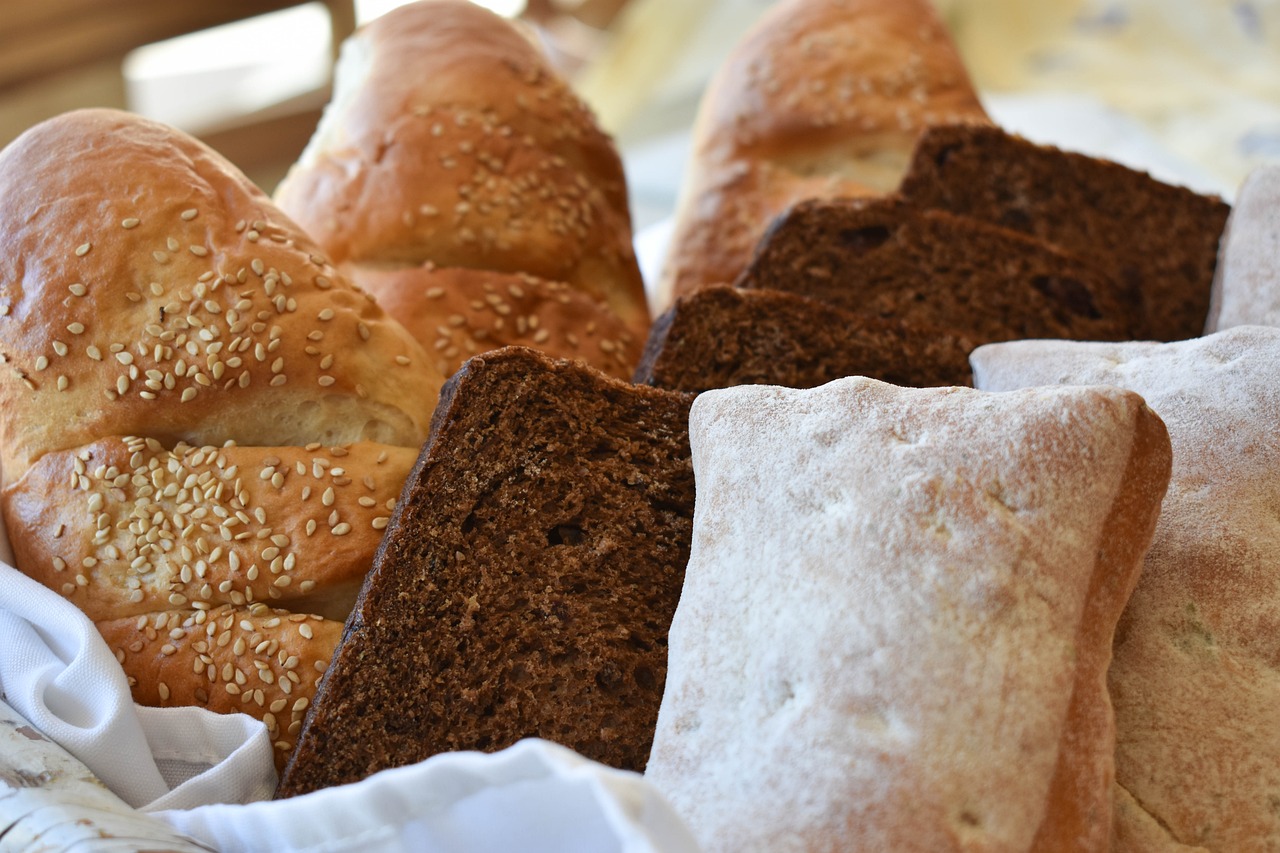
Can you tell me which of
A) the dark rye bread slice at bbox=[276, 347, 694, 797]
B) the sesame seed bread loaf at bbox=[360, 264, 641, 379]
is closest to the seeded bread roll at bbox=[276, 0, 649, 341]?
the sesame seed bread loaf at bbox=[360, 264, 641, 379]

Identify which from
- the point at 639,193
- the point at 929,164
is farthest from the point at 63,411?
the point at 639,193

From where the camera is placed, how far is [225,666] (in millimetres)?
1540

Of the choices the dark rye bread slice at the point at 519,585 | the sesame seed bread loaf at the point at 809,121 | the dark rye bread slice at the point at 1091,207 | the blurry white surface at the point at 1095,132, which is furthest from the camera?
the blurry white surface at the point at 1095,132

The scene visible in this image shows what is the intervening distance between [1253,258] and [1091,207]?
0.48 metres

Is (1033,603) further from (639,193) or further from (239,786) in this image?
(639,193)

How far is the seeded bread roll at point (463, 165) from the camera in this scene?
2.10m

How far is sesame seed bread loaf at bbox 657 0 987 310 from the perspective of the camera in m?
2.52

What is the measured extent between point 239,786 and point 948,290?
1.46 metres

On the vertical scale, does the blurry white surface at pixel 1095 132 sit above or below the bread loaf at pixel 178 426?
below

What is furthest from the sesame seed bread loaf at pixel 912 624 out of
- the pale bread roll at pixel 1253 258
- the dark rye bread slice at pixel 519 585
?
the pale bread roll at pixel 1253 258

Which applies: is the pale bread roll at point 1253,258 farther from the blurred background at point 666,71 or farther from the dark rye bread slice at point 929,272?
the blurred background at point 666,71

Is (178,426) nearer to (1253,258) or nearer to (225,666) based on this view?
(225,666)

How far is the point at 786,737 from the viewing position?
1.14 m

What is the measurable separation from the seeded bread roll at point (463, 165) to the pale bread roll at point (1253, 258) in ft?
3.54
